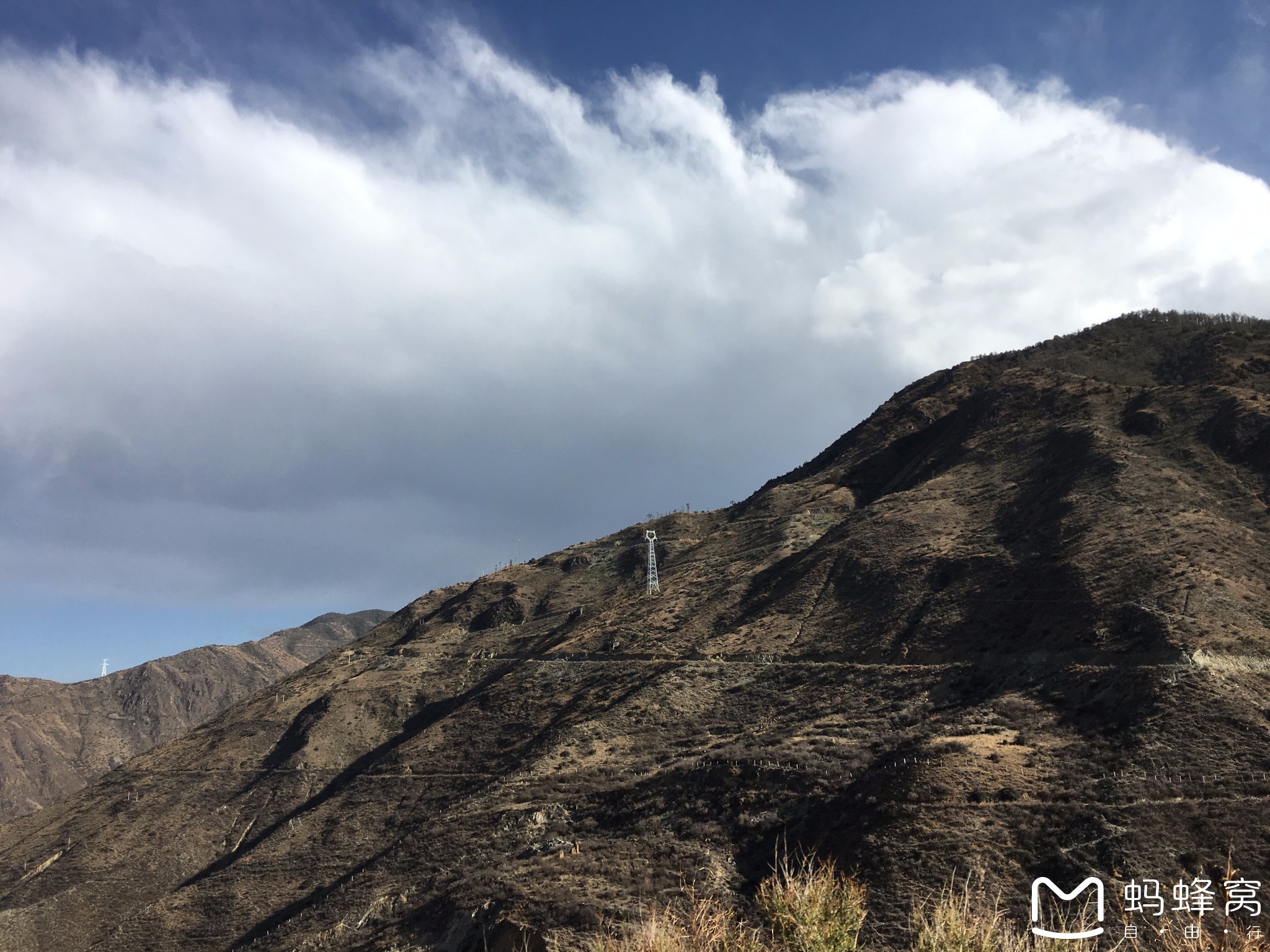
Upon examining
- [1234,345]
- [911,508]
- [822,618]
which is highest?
[1234,345]

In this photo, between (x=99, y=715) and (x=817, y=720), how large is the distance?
579 feet

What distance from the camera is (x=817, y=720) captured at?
45656 millimetres

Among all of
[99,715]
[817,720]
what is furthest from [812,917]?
[99,715]

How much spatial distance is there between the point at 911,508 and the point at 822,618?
15.7 metres

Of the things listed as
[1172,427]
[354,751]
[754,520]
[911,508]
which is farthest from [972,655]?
[354,751]

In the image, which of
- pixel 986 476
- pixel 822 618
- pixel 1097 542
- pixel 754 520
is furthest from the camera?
pixel 754 520

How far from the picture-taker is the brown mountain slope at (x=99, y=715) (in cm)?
14025

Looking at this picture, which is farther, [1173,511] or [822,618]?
[822,618]

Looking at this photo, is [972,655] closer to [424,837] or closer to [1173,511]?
[1173,511]

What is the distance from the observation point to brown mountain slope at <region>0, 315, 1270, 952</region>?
Result: 100ft

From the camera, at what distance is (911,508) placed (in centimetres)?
6881

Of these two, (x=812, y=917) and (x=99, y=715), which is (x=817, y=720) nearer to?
(x=812, y=917)

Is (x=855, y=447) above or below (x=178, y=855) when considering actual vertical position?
above

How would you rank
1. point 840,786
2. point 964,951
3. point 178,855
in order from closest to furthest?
point 964,951 → point 840,786 → point 178,855
